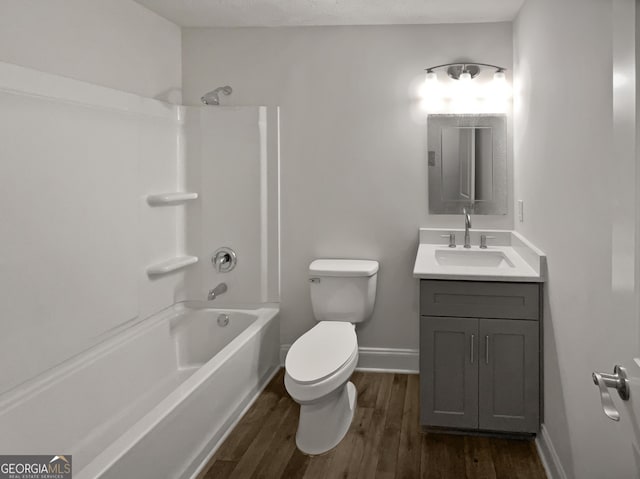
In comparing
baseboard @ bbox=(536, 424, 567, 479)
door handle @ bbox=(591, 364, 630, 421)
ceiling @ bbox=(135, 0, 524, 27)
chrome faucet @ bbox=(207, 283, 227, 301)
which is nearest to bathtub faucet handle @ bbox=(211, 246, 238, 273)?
chrome faucet @ bbox=(207, 283, 227, 301)

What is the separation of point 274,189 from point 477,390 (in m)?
1.85

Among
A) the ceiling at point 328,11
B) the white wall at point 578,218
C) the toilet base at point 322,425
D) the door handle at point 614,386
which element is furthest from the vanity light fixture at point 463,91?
the door handle at point 614,386

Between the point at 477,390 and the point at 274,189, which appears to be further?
the point at 274,189

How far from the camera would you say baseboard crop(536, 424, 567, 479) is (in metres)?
2.35

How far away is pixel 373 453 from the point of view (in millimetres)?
2717

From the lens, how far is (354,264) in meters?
3.66

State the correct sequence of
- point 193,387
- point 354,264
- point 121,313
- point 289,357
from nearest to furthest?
point 193,387, point 289,357, point 121,313, point 354,264

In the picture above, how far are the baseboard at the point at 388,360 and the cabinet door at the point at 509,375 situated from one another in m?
1.05

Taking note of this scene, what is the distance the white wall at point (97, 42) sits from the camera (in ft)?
8.07

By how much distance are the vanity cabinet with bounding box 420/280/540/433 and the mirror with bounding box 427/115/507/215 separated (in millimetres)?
1042

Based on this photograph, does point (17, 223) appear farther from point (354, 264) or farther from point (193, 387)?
point (354, 264)

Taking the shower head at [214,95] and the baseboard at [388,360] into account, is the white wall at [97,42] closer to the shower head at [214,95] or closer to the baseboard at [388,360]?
the shower head at [214,95]

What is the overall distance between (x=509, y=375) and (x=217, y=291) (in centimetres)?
189

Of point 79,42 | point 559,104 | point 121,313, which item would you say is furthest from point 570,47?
point 121,313
